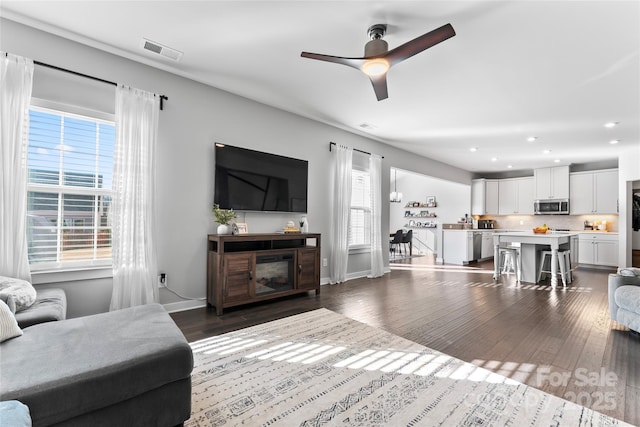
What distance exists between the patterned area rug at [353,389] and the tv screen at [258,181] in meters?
1.80

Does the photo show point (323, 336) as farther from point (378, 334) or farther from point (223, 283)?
point (223, 283)

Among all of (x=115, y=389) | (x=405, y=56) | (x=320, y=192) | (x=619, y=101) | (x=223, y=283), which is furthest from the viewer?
(x=320, y=192)

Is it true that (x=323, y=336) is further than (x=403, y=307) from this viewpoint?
No

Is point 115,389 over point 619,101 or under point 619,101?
under

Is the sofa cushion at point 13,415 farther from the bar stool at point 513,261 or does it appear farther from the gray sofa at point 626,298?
the bar stool at point 513,261

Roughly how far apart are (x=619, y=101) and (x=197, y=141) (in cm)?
545

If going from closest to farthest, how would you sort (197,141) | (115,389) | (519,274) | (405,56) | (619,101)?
(115,389) < (405,56) < (197,141) < (619,101) < (519,274)

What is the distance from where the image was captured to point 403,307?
3.61 m

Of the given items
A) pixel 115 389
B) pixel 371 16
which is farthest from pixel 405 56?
pixel 115 389

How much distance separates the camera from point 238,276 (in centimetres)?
339

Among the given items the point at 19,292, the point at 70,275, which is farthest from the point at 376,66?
the point at 70,275

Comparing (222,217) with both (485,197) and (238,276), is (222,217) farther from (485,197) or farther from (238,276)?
(485,197)

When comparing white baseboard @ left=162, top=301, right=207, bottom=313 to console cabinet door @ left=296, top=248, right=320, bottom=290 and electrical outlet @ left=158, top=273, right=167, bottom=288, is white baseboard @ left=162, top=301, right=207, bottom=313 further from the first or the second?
console cabinet door @ left=296, top=248, right=320, bottom=290

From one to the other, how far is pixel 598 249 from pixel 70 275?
1013 cm
